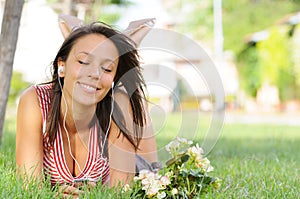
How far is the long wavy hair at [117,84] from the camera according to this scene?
3.07 meters

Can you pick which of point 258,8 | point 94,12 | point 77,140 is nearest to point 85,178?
point 77,140

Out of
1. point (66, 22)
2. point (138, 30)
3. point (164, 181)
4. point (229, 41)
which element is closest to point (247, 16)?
point (229, 41)

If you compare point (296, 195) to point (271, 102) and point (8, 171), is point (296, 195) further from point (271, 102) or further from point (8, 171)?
point (271, 102)

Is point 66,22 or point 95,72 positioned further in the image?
point 66,22

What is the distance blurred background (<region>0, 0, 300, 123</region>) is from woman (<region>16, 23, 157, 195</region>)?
9.97 m

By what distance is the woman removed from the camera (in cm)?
298

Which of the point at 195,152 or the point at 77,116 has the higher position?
the point at 77,116

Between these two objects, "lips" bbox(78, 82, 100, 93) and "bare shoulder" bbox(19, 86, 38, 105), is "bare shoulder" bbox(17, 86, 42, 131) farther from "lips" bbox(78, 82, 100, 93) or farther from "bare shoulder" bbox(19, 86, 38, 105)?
"lips" bbox(78, 82, 100, 93)

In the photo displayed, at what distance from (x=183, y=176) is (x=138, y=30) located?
1341mm

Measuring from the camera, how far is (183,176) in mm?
2957

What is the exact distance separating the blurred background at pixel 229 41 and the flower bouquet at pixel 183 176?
10306 mm

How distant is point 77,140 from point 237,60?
2244cm

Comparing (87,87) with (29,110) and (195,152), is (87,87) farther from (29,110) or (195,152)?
(195,152)

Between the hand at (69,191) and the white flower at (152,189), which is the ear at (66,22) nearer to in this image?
the hand at (69,191)
